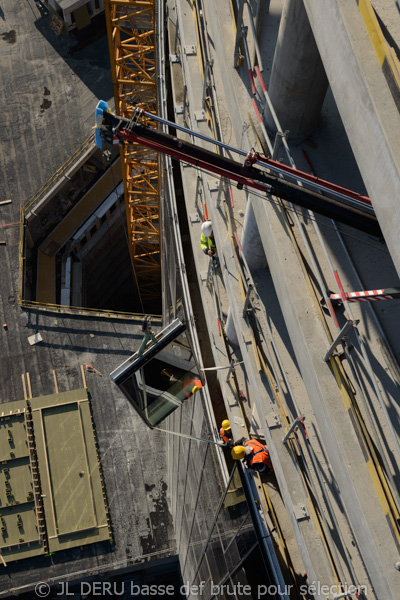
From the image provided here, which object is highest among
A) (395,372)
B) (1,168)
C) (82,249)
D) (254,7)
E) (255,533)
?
(1,168)

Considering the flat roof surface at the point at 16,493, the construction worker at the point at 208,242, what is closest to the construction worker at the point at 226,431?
the construction worker at the point at 208,242

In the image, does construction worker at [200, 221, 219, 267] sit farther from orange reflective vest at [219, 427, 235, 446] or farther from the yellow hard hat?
the yellow hard hat

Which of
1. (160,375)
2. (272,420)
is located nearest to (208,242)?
(160,375)

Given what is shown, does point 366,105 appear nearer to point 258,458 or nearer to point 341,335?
point 341,335

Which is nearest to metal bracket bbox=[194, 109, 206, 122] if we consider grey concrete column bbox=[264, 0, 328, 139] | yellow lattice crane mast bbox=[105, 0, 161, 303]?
grey concrete column bbox=[264, 0, 328, 139]

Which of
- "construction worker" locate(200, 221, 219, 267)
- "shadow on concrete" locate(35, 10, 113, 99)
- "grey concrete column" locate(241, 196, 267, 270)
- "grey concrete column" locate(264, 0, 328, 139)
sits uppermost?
"shadow on concrete" locate(35, 10, 113, 99)

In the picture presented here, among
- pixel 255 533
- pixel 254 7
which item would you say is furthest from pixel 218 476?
pixel 254 7

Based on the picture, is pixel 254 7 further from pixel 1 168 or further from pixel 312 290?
pixel 1 168
